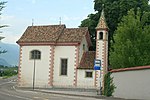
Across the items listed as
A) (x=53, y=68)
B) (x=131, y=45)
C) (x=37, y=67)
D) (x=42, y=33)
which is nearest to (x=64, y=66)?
(x=53, y=68)

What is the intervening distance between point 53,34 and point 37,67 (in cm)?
575

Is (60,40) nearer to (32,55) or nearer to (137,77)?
(32,55)

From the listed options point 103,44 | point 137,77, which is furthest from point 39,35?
point 137,77

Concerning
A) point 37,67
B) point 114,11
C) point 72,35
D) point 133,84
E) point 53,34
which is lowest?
point 133,84

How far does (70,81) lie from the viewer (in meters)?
49.7

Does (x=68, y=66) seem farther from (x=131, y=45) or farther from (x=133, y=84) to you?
(x=133, y=84)

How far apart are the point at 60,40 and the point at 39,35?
13.5ft

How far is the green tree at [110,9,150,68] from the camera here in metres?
37.2

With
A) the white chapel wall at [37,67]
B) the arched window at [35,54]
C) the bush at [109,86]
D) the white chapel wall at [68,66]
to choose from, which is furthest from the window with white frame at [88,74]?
the bush at [109,86]

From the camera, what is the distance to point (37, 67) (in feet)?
170

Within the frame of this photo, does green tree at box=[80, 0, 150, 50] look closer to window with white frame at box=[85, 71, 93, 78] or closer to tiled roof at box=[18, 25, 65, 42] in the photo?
tiled roof at box=[18, 25, 65, 42]

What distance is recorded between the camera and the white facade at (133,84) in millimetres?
22500

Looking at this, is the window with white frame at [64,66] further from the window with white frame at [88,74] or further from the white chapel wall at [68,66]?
the window with white frame at [88,74]

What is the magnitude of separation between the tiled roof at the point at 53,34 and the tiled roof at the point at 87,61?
302cm
